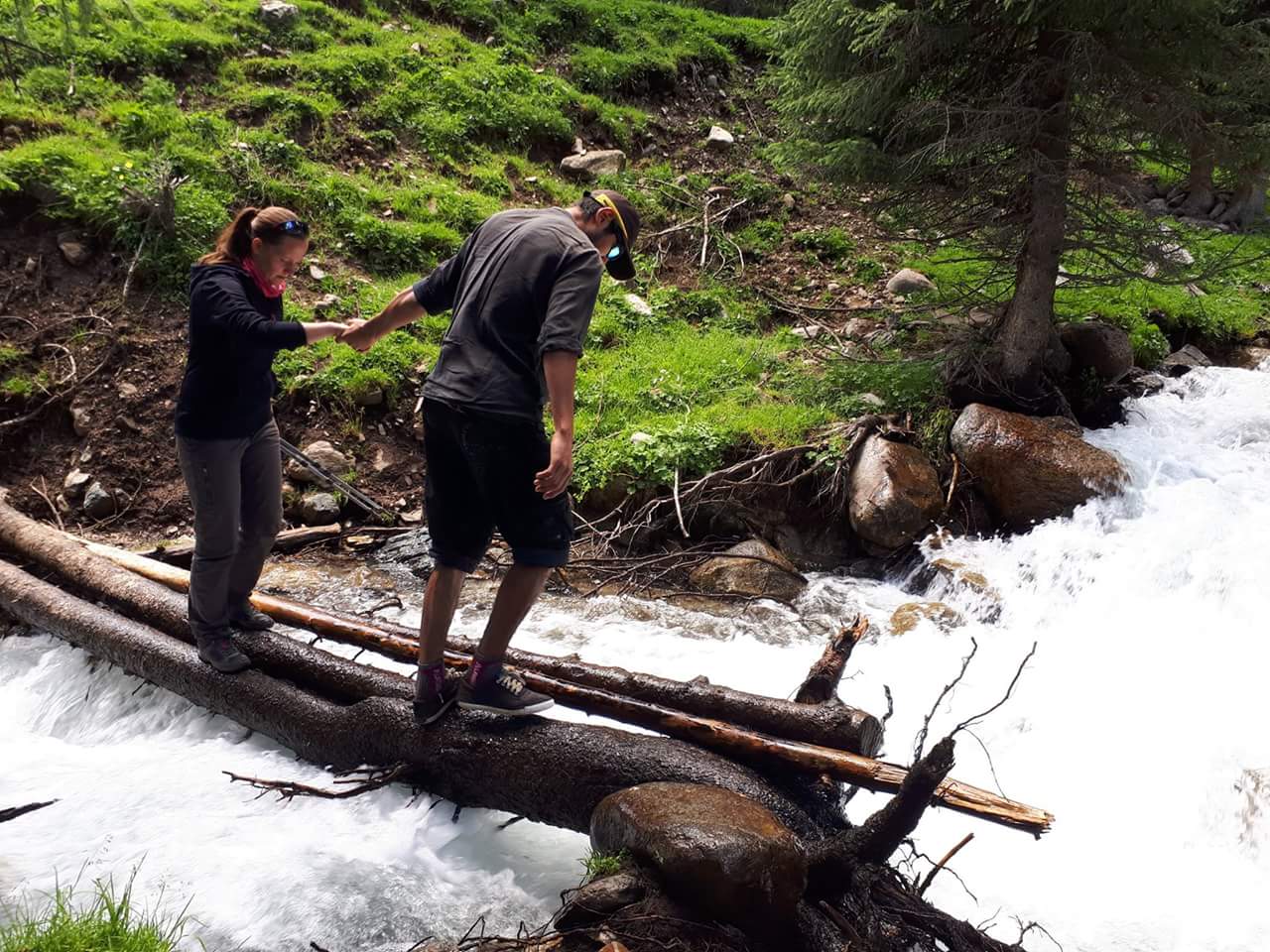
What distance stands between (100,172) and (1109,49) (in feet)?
32.7

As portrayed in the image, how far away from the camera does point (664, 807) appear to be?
287 centimetres

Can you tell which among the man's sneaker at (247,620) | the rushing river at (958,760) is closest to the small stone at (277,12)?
the rushing river at (958,760)

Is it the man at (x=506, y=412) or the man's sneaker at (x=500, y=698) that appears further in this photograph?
the man's sneaker at (x=500, y=698)

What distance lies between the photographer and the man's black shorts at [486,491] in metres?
3.20

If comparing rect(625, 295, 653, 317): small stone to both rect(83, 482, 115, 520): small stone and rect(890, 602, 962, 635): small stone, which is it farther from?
rect(83, 482, 115, 520): small stone

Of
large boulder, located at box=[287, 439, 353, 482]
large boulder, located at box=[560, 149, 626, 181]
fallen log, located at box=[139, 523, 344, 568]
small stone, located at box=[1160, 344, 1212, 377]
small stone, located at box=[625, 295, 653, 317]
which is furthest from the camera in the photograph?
large boulder, located at box=[560, 149, 626, 181]

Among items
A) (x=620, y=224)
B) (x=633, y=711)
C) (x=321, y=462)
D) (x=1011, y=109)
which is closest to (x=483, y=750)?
(x=633, y=711)

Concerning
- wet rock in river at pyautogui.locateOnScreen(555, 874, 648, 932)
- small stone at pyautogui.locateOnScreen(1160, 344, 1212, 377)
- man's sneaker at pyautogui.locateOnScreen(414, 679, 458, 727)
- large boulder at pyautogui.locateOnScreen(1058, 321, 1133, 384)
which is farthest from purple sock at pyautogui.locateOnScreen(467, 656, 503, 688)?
small stone at pyautogui.locateOnScreen(1160, 344, 1212, 377)

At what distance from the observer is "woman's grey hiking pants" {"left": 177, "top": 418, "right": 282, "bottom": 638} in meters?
3.99

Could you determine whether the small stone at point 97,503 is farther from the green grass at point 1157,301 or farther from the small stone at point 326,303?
the green grass at point 1157,301

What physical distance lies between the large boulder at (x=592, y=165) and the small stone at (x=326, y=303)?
5249 mm

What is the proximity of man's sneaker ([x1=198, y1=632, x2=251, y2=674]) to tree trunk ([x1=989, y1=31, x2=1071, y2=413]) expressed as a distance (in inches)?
273

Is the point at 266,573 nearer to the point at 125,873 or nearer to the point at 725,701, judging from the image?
the point at 125,873

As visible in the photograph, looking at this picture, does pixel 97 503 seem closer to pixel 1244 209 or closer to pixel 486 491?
pixel 486 491
